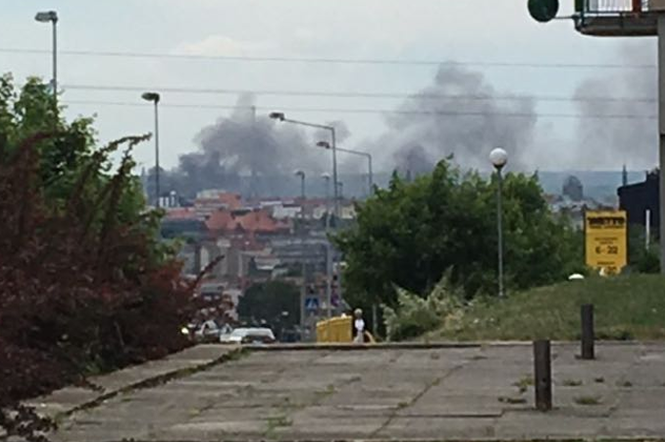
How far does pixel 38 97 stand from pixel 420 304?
30.5 feet

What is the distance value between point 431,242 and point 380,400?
3764cm

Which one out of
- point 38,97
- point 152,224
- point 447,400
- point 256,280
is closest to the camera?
point 447,400

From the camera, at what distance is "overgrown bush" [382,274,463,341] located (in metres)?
31.4

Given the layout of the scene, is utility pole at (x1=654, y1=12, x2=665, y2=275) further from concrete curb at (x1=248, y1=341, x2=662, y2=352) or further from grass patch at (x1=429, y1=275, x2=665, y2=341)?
concrete curb at (x1=248, y1=341, x2=662, y2=352)

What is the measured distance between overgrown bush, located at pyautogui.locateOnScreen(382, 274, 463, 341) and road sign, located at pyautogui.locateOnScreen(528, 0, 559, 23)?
222 inches

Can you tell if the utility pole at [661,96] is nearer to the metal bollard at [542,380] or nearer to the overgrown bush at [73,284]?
the overgrown bush at [73,284]

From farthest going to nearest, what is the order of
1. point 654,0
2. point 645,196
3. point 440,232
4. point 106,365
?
1. point 645,196
2. point 440,232
3. point 654,0
4. point 106,365

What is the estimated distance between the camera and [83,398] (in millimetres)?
17047

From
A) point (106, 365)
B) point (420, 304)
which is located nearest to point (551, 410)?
point (106, 365)

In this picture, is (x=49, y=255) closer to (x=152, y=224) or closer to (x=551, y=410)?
(x=551, y=410)

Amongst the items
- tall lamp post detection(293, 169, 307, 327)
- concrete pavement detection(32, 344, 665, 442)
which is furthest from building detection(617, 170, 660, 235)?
concrete pavement detection(32, 344, 665, 442)

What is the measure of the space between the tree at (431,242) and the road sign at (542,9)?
1425cm

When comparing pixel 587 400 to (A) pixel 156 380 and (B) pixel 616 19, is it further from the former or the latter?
(B) pixel 616 19

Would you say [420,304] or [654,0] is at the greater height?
[654,0]
